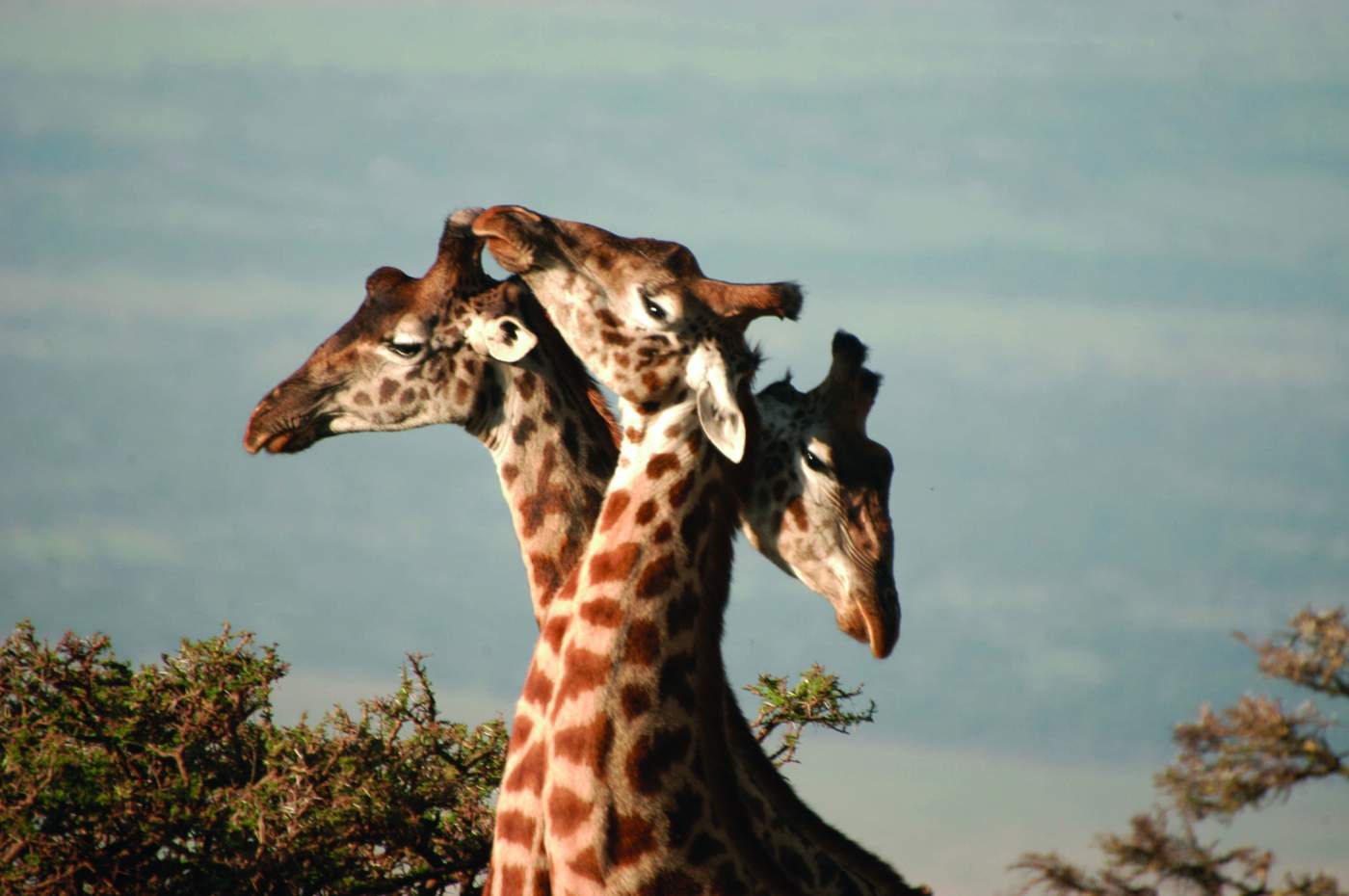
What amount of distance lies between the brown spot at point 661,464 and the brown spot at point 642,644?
1.93 feet

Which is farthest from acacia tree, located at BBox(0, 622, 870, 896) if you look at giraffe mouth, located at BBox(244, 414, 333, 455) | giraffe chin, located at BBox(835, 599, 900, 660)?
giraffe chin, located at BBox(835, 599, 900, 660)

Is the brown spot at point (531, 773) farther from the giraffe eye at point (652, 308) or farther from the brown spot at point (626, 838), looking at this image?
the giraffe eye at point (652, 308)

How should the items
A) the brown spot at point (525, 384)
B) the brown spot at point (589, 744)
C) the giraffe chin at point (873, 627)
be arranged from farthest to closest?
the brown spot at point (525, 384)
the giraffe chin at point (873, 627)
the brown spot at point (589, 744)

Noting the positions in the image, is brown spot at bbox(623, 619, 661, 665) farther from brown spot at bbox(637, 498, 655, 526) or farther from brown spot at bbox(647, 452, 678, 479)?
brown spot at bbox(647, 452, 678, 479)

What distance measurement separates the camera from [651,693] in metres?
5.55

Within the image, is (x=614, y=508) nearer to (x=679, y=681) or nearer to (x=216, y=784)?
(x=679, y=681)

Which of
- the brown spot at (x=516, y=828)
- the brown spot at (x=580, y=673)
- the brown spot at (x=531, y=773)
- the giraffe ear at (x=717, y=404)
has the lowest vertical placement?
the brown spot at (x=516, y=828)

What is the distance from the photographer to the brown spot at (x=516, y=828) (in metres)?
5.91

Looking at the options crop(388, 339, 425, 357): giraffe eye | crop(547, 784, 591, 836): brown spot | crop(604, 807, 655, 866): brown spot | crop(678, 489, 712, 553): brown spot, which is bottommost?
crop(604, 807, 655, 866): brown spot

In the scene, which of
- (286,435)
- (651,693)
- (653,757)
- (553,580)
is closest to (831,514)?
(553,580)

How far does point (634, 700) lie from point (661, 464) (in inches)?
36.3

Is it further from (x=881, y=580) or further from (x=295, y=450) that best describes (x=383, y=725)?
(x=881, y=580)

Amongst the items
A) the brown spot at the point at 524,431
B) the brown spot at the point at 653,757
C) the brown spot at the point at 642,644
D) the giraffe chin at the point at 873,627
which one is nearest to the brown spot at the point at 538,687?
the brown spot at the point at 642,644

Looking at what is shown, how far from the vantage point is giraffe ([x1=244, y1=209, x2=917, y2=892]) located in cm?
723
